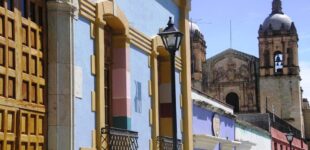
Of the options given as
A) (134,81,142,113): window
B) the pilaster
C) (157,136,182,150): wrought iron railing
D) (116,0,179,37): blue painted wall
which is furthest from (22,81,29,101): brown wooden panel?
the pilaster

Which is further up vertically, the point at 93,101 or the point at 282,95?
the point at 282,95

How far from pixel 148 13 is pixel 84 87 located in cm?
324

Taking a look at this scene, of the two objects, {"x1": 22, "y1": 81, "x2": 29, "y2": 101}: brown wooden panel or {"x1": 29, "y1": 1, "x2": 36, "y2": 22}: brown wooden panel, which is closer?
{"x1": 22, "y1": 81, "x2": 29, "y2": 101}: brown wooden panel

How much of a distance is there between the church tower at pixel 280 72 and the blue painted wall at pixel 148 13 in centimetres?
4476

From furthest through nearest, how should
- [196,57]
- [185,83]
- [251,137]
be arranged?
[196,57]
[251,137]
[185,83]

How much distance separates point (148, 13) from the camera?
11.9 m

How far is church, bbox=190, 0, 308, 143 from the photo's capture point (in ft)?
190

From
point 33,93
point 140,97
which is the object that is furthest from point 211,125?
point 33,93

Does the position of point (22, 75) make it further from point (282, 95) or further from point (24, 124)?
point (282, 95)

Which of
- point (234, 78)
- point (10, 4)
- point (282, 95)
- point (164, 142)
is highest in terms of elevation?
point (234, 78)

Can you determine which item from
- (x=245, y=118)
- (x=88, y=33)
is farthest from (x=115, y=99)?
(x=245, y=118)

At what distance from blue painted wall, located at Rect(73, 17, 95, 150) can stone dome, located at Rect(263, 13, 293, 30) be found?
167 ft

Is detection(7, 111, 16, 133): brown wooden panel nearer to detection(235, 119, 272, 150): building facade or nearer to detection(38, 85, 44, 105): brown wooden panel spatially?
detection(38, 85, 44, 105): brown wooden panel

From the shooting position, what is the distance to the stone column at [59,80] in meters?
8.22
